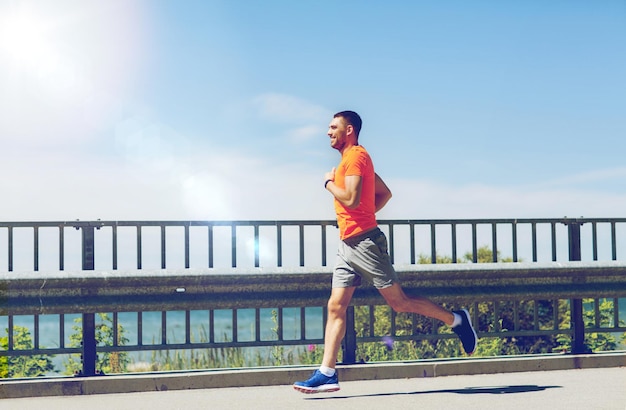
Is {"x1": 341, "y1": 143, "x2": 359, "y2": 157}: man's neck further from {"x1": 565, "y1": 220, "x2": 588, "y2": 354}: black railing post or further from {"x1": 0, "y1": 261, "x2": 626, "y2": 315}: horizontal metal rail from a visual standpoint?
{"x1": 565, "y1": 220, "x2": 588, "y2": 354}: black railing post

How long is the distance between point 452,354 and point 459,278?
5.45m

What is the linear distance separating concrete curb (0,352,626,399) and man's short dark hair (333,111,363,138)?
81.9 inches

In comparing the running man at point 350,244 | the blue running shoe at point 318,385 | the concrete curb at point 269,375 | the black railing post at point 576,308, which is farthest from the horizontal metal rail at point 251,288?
the blue running shoe at point 318,385

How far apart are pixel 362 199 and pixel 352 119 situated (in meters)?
0.63

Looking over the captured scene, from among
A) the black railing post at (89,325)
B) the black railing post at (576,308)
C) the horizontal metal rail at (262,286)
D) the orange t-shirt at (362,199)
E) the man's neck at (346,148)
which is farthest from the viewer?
the black railing post at (576,308)

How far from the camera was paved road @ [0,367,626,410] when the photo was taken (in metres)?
6.16

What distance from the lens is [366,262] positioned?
6.73 meters

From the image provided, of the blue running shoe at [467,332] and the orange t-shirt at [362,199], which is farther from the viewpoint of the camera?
the blue running shoe at [467,332]

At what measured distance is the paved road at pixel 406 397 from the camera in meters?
6.16

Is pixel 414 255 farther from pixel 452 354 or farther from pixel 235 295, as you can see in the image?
pixel 452 354

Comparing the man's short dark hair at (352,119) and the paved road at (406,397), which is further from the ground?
the man's short dark hair at (352,119)

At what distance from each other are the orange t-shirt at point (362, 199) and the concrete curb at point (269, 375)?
1.41 meters

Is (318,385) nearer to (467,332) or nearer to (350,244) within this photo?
(350,244)

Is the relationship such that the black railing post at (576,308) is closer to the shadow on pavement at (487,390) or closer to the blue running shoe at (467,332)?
the shadow on pavement at (487,390)
